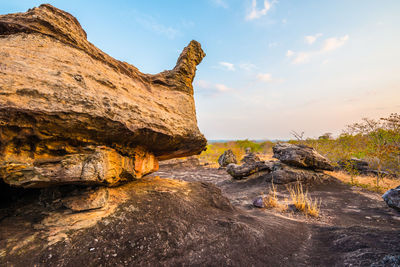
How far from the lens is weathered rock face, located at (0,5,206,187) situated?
2.17 m

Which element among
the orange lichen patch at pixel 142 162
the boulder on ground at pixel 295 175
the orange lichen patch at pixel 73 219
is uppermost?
the orange lichen patch at pixel 142 162

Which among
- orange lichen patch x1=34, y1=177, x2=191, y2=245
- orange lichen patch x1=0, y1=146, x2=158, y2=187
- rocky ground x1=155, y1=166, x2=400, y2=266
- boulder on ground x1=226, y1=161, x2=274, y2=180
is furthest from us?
boulder on ground x1=226, y1=161, x2=274, y2=180

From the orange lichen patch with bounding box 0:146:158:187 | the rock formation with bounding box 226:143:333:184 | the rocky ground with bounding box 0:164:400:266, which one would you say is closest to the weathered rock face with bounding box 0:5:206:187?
the orange lichen patch with bounding box 0:146:158:187

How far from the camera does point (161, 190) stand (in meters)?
4.07

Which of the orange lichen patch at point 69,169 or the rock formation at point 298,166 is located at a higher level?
the orange lichen patch at point 69,169

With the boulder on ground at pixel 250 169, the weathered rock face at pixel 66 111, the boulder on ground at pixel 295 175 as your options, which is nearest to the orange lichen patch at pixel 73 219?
the weathered rock face at pixel 66 111

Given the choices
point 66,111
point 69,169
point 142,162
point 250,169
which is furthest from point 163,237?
point 250,169

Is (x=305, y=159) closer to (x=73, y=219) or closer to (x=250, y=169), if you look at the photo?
(x=250, y=169)

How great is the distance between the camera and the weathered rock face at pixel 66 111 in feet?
7.11

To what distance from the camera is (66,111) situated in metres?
2.37

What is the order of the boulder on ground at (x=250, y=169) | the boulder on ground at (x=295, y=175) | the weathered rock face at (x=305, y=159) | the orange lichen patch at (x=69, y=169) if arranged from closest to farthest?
the orange lichen patch at (x=69, y=169) < the boulder on ground at (x=295, y=175) < the weathered rock face at (x=305, y=159) < the boulder on ground at (x=250, y=169)

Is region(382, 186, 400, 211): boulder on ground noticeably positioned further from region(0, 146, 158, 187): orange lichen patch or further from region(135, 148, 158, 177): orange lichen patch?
region(0, 146, 158, 187): orange lichen patch

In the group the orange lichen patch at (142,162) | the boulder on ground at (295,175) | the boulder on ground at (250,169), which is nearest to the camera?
the orange lichen patch at (142,162)

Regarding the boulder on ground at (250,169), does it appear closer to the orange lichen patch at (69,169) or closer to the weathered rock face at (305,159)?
the weathered rock face at (305,159)
